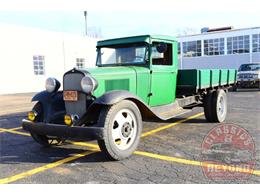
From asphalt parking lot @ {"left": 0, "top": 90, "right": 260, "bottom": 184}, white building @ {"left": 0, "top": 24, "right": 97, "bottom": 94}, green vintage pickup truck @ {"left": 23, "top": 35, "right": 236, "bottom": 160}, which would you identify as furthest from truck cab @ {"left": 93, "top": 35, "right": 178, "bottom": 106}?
white building @ {"left": 0, "top": 24, "right": 97, "bottom": 94}

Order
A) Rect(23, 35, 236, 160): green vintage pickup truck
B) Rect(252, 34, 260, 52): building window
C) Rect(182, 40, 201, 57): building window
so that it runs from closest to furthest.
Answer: Rect(23, 35, 236, 160): green vintage pickup truck < Rect(252, 34, 260, 52): building window < Rect(182, 40, 201, 57): building window

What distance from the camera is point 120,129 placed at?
16.3 ft

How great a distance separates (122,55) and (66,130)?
2.44 m

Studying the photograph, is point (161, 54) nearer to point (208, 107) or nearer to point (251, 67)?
point (208, 107)

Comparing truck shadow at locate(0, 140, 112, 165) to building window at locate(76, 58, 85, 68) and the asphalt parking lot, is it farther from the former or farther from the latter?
building window at locate(76, 58, 85, 68)

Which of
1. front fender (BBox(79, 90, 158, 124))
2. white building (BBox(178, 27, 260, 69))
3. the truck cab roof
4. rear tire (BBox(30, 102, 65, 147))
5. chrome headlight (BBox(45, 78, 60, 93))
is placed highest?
white building (BBox(178, 27, 260, 69))

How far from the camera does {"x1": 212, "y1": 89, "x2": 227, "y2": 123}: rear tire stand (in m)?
7.63

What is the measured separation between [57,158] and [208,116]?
4.31 m

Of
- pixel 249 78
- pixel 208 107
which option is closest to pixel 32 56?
pixel 249 78

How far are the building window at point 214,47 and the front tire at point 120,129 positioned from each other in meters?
29.3

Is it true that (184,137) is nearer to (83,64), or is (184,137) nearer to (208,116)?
(208,116)

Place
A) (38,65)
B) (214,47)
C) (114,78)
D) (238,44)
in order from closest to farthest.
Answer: (114,78)
(38,65)
(238,44)
(214,47)

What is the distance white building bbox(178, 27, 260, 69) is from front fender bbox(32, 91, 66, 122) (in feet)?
93.4

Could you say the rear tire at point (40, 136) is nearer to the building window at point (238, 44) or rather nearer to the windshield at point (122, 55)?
the windshield at point (122, 55)
